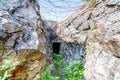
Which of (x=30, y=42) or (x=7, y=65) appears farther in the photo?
(x=30, y=42)

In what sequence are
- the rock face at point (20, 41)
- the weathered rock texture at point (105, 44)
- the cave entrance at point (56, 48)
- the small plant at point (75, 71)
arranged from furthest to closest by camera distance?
the cave entrance at point (56, 48), the small plant at point (75, 71), the rock face at point (20, 41), the weathered rock texture at point (105, 44)

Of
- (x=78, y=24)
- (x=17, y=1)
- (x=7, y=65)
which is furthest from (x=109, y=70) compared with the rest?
(x=78, y=24)

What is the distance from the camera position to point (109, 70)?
3.67 m

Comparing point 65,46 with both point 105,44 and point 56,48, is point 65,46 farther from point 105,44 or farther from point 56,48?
point 105,44

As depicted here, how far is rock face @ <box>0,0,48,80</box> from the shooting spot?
178 inches

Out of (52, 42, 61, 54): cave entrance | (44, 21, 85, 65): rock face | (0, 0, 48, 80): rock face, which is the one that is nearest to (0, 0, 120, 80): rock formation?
(0, 0, 48, 80): rock face

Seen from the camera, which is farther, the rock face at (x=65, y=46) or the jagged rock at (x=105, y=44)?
the rock face at (x=65, y=46)

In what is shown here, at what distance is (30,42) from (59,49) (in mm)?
3871

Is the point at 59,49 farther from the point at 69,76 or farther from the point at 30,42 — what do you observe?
the point at 30,42

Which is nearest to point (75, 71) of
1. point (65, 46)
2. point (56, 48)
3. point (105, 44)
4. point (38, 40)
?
point (38, 40)

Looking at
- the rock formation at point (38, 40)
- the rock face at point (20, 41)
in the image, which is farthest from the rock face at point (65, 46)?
the rock face at point (20, 41)

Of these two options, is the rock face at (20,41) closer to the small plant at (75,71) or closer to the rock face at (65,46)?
the small plant at (75,71)

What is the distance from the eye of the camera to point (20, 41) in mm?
4730

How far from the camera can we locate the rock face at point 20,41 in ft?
14.9
